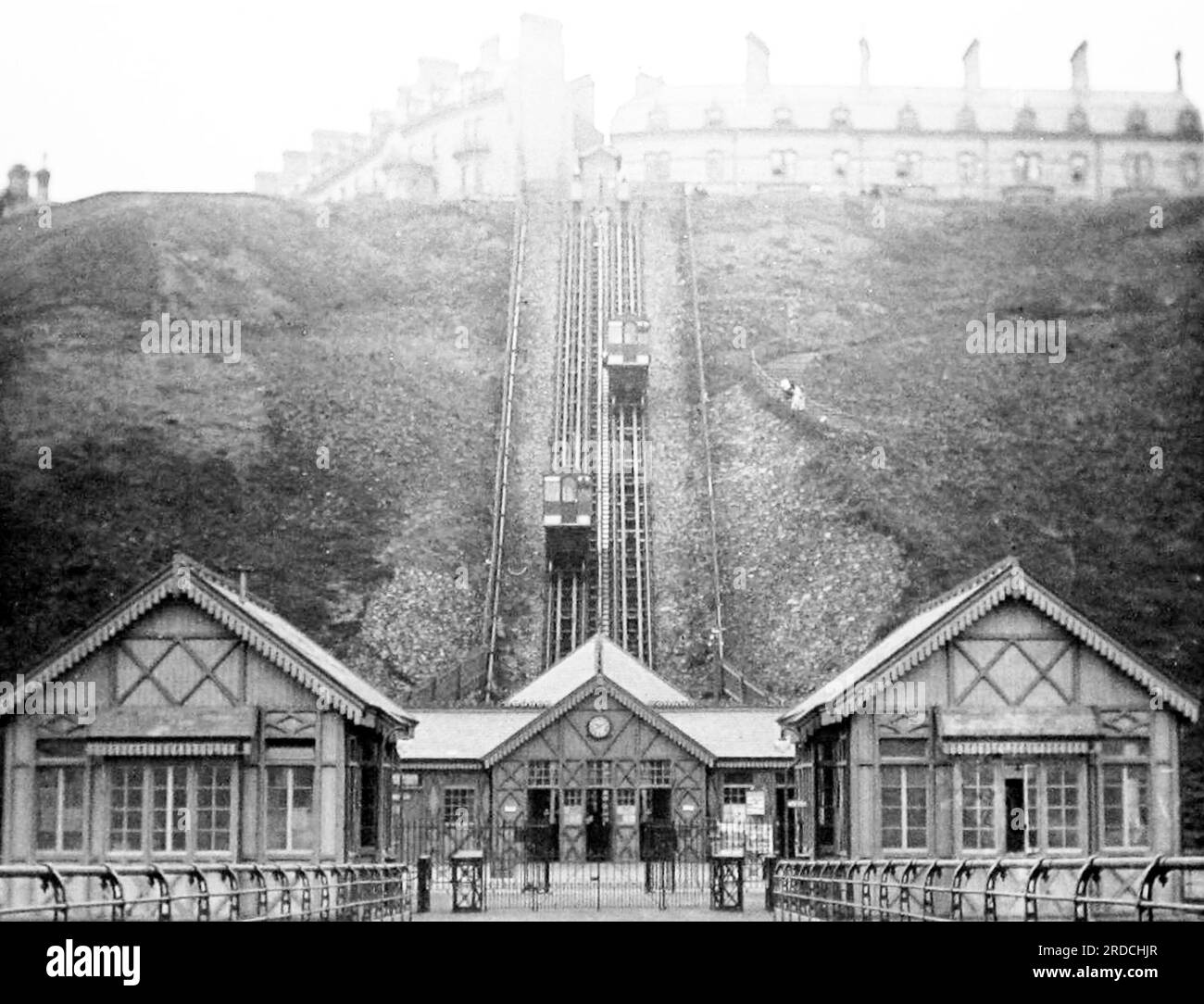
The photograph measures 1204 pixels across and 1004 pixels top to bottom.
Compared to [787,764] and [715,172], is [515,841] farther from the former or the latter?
[715,172]

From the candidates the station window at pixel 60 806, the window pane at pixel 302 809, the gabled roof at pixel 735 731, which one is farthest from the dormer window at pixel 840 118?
the station window at pixel 60 806

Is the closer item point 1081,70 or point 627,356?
point 627,356

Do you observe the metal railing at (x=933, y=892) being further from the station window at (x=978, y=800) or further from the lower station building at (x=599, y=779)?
the lower station building at (x=599, y=779)

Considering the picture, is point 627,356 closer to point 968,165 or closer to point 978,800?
point 968,165

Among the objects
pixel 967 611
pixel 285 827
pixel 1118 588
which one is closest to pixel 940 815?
pixel 967 611

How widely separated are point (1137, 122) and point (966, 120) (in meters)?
7.93

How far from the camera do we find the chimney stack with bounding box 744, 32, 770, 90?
282 feet

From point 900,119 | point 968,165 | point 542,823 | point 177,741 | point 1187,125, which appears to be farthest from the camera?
point 900,119

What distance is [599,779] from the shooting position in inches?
1582

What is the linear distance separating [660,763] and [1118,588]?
12.5 metres

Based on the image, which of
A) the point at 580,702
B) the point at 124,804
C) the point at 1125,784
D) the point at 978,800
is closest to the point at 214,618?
the point at 124,804

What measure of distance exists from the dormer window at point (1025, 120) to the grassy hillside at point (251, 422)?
24.8 m

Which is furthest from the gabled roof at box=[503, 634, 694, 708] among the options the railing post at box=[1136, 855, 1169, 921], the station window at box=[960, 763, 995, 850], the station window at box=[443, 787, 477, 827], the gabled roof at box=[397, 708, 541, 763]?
the railing post at box=[1136, 855, 1169, 921]

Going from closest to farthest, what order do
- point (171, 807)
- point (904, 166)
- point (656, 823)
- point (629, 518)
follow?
point (171, 807) → point (656, 823) → point (629, 518) → point (904, 166)
